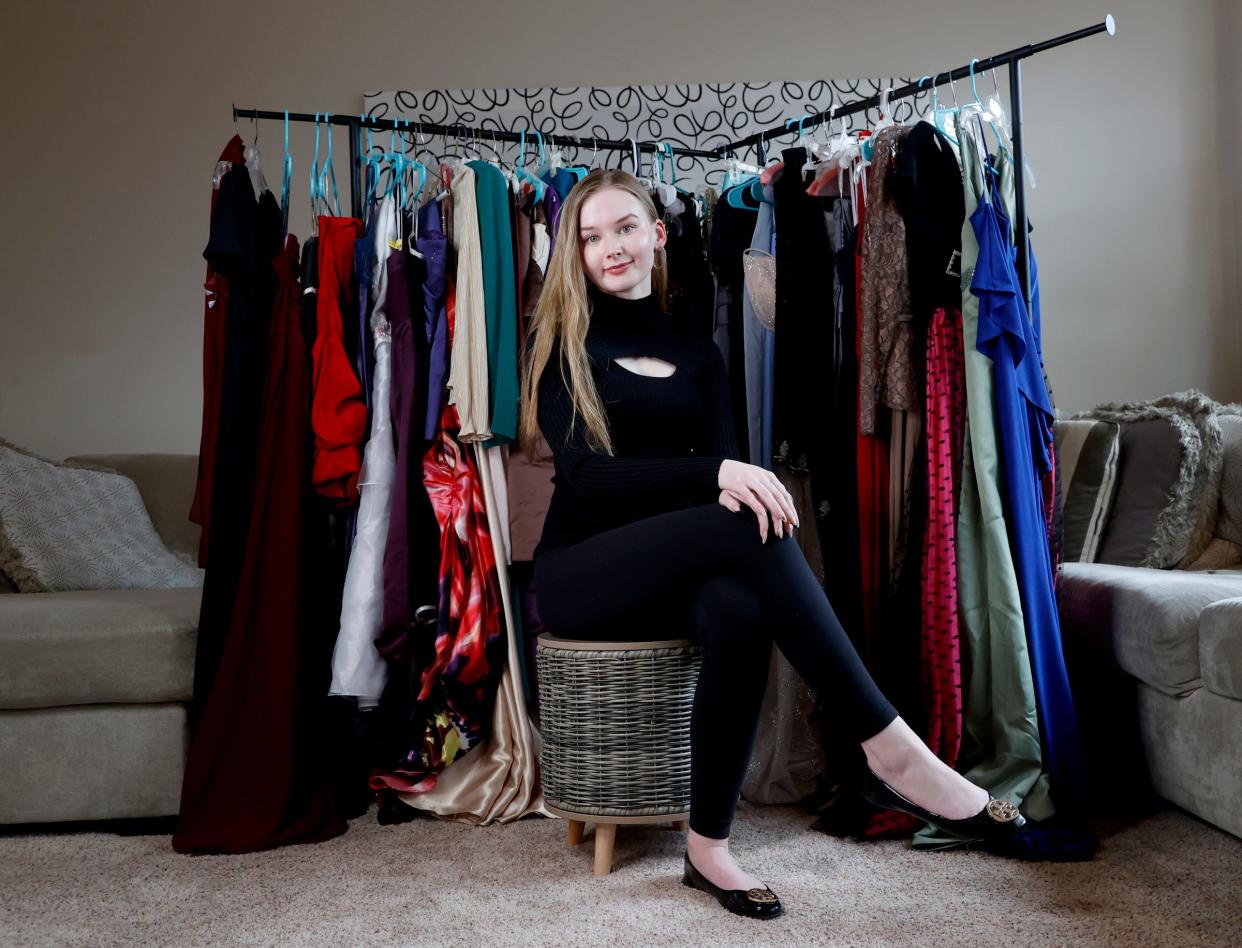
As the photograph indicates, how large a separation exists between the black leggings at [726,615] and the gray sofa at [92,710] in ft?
3.13

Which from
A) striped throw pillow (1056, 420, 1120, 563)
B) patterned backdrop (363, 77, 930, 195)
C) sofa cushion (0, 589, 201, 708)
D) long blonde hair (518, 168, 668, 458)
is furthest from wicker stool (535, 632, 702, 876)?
patterned backdrop (363, 77, 930, 195)

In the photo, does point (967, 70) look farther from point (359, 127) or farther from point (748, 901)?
point (748, 901)

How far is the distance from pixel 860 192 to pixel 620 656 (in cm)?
106

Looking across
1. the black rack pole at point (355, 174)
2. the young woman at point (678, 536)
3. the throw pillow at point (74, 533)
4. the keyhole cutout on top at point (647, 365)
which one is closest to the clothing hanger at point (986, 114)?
the young woman at point (678, 536)

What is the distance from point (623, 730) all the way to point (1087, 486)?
4.68 ft

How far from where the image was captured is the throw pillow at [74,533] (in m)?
2.45

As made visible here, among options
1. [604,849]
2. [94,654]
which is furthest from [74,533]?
[604,849]

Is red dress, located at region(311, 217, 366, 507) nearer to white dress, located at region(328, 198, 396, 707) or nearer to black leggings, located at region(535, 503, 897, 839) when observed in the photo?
white dress, located at region(328, 198, 396, 707)

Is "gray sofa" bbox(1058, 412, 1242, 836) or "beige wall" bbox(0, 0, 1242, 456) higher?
"beige wall" bbox(0, 0, 1242, 456)

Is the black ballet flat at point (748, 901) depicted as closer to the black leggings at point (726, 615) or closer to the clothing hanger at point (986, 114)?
the black leggings at point (726, 615)

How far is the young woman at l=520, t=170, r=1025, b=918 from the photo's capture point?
1.62 metres

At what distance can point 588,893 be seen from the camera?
5.67 feet

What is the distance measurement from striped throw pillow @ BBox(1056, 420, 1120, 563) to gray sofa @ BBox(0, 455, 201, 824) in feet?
6.65

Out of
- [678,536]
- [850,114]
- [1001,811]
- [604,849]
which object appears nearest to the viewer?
[1001,811]
